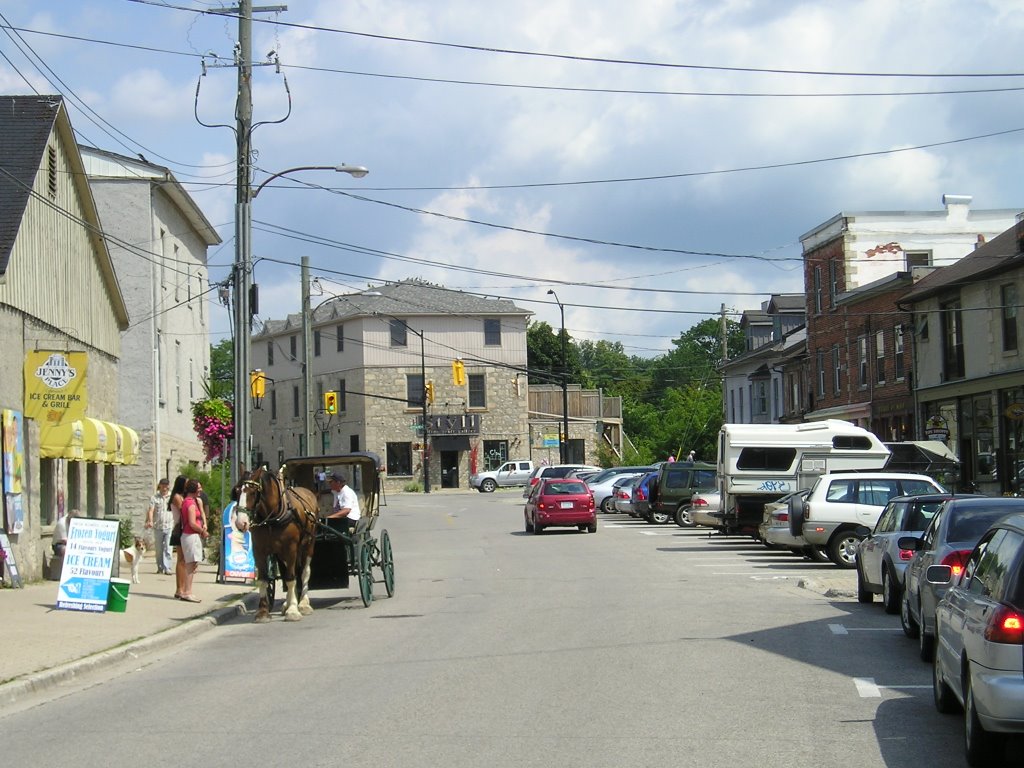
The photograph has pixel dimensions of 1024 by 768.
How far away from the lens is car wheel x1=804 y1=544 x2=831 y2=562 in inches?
936

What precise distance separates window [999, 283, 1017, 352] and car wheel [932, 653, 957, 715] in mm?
30019

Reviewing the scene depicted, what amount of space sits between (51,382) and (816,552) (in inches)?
563

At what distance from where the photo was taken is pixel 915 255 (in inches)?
2096

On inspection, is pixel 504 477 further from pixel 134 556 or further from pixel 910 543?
pixel 910 543

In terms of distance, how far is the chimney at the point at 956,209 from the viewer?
53.5 m

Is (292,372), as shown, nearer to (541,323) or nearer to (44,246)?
(541,323)

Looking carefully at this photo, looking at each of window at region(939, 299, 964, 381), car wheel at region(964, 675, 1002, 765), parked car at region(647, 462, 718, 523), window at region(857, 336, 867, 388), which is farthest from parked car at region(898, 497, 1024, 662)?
window at region(857, 336, 867, 388)

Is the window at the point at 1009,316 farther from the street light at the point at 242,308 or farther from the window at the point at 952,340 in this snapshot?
the street light at the point at 242,308

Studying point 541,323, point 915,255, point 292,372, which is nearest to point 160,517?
point 915,255

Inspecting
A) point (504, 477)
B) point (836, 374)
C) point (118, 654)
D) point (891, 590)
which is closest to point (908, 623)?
point (891, 590)

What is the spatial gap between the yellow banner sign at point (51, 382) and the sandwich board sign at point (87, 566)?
16.5ft

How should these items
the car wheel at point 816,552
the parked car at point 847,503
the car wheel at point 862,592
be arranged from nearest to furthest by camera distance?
1. the car wheel at point 862,592
2. the parked car at point 847,503
3. the car wheel at point 816,552

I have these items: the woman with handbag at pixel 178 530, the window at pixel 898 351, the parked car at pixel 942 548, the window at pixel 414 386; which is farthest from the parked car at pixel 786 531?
the window at pixel 414 386

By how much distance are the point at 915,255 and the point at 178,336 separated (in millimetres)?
30362
